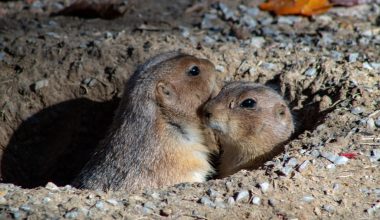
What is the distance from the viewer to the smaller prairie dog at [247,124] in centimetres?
625

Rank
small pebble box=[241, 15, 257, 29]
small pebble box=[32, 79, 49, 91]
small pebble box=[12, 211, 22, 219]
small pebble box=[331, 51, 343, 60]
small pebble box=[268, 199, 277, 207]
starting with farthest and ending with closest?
1. small pebble box=[241, 15, 257, 29]
2. small pebble box=[32, 79, 49, 91]
3. small pebble box=[331, 51, 343, 60]
4. small pebble box=[268, 199, 277, 207]
5. small pebble box=[12, 211, 22, 219]

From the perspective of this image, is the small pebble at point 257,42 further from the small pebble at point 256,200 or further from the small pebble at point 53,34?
the small pebble at point 256,200

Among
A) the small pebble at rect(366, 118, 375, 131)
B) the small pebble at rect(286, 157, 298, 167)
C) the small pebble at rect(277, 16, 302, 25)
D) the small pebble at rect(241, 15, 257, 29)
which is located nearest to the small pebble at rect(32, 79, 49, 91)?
the small pebble at rect(241, 15, 257, 29)

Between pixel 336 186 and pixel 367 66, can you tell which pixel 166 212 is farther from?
pixel 367 66

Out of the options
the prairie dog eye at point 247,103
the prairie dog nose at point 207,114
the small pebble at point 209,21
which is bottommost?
the prairie dog nose at point 207,114

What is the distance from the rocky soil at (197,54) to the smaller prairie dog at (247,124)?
247mm

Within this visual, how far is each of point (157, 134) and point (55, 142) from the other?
2047 mm

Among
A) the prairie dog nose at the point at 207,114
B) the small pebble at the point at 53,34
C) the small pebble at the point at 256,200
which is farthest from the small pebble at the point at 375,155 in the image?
the small pebble at the point at 53,34

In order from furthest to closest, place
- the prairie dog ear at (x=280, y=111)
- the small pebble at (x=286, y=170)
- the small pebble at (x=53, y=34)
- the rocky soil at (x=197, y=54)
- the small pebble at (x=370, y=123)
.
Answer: the small pebble at (x=53, y=34) < the prairie dog ear at (x=280, y=111) < the small pebble at (x=370, y=123) < the rocky soil at (x=197, y=54) < the small pebble at (x=286, y=170)

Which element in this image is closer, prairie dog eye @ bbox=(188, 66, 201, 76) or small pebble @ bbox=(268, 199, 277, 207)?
small pebble @ bbox=(268, 199, 277, 207)

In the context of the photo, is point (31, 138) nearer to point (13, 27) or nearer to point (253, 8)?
point (13, 27)

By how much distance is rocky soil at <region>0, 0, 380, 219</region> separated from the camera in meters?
5.67

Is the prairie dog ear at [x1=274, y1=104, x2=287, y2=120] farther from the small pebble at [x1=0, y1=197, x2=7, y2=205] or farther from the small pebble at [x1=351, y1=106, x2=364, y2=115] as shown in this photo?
the small pebble at [x1=0, y1=197, x2=7, y2=205]

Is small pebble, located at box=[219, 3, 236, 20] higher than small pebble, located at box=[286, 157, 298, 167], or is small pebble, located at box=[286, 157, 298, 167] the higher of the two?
small pebble, located at box=[219, 3, 236, 20]
